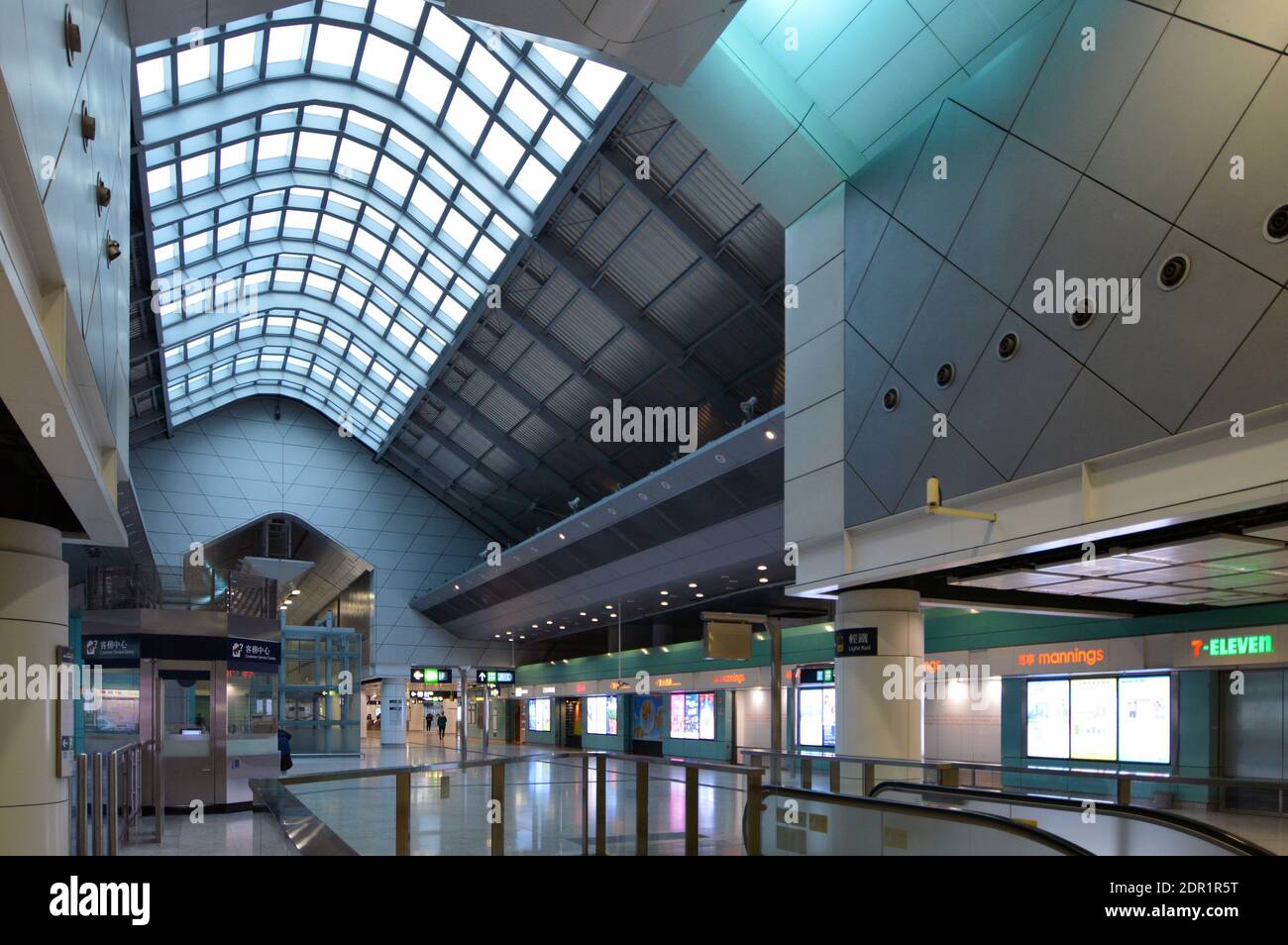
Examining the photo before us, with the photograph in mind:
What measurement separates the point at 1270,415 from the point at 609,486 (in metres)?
30.5

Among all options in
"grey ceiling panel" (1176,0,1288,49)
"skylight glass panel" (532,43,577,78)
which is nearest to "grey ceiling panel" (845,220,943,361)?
"grey ceiling panel" (1176,0,1288,49)

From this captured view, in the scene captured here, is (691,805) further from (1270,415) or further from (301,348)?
(301,348)

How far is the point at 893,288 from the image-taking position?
13266 mm

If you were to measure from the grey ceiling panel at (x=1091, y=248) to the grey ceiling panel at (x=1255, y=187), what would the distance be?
1.87ft

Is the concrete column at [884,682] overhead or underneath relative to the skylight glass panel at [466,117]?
underneath

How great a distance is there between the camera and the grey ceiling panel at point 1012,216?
10.8 meters

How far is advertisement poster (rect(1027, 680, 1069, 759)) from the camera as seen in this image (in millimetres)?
21609

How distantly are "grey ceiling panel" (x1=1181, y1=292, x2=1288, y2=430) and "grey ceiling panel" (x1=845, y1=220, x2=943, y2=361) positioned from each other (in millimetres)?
4344

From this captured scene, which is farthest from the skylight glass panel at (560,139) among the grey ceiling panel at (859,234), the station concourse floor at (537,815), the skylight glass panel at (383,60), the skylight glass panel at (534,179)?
the station concourse floor at (537,815)

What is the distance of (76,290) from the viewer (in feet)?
24.4

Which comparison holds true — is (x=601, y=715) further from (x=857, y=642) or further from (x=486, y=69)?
(x=857, y=642)

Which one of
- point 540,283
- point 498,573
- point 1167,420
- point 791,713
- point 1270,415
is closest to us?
point 1270,415

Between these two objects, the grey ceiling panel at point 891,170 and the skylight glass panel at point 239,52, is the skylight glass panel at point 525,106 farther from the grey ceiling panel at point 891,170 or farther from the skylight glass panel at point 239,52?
the grey ceiling panel at point 891,170
